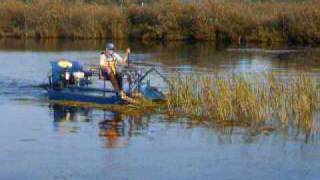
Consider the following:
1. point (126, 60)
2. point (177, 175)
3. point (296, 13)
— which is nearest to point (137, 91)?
point (126, 60)

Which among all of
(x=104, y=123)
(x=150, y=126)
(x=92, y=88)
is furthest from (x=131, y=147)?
(x=92, y=88)

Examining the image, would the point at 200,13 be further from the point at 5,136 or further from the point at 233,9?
the point at 5,136

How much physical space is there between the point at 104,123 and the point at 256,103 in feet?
14.4

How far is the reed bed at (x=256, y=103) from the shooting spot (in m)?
23.5

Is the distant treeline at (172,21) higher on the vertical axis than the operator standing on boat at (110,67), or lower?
higher

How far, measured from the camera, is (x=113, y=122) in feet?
80.1

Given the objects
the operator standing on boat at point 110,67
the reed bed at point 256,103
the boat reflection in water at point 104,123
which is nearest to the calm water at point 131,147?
the boat reflection in water at point 104,123

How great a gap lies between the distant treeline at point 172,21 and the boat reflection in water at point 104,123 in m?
43.0

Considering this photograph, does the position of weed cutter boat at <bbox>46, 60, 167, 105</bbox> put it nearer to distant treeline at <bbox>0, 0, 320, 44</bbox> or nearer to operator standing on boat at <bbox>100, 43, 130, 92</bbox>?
operator standing on boat at <bbox>100, 43, 130, 92</bbox>

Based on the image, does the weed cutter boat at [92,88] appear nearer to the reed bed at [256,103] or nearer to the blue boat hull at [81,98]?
the blue boat hull at [81,98]

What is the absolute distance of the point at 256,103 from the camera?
78.9 ft

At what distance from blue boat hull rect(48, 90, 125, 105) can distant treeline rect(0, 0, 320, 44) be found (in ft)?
136

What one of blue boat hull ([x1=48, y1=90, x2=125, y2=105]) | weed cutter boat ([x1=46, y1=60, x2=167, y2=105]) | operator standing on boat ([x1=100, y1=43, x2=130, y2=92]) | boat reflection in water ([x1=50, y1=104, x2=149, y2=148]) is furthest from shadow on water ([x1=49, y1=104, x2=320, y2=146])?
operator standing on boat ([x1=100, y1=43, x2=130, y2=92])

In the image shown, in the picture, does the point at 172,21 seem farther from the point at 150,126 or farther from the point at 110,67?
the point at 150,126
